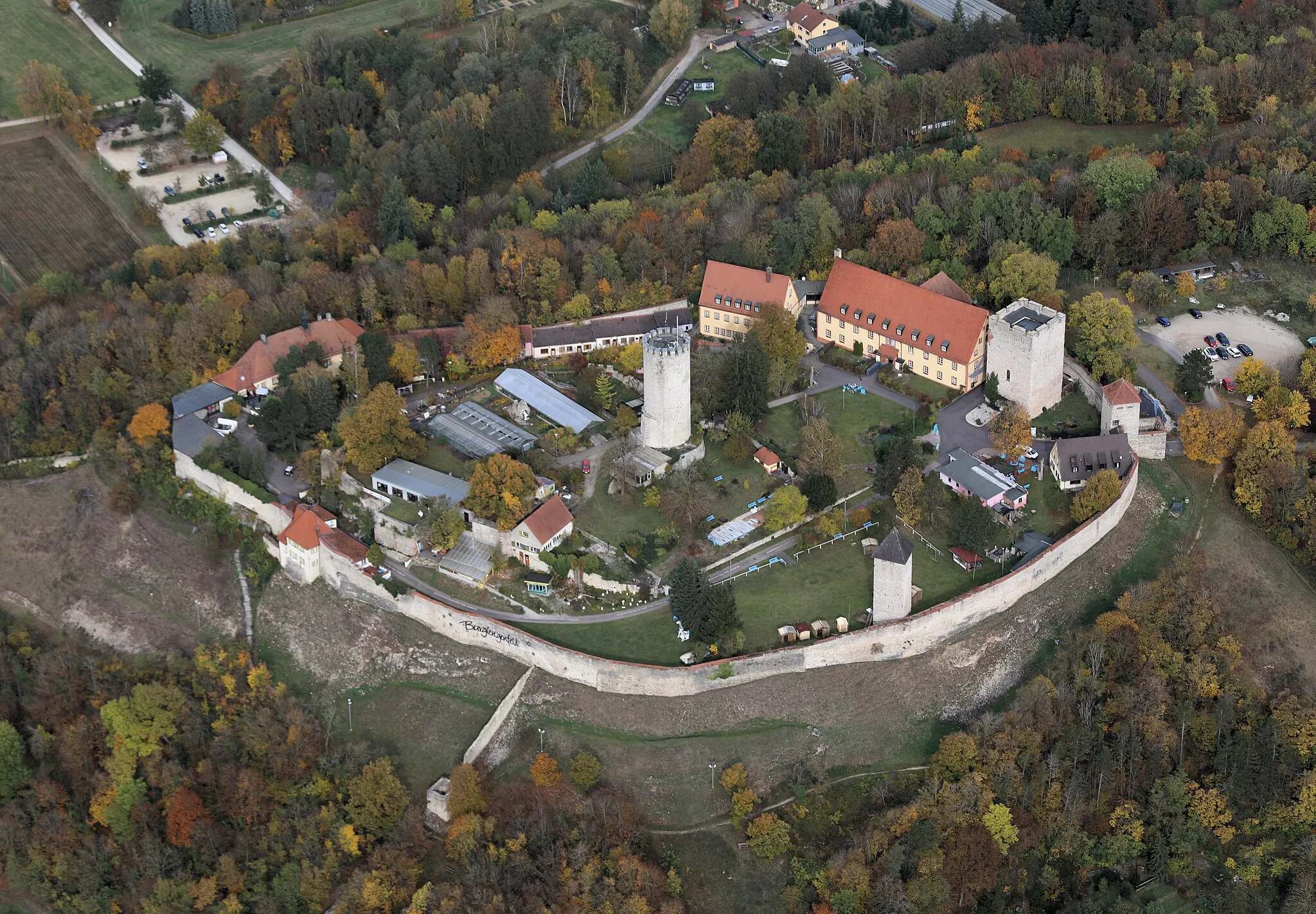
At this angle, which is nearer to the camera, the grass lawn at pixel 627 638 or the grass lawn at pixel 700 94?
the grass lawn at pixel 627 638

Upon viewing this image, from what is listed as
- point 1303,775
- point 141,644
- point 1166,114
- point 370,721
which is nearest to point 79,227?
point 141,644

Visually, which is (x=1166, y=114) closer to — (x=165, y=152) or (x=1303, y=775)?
(x=1303, y=775)

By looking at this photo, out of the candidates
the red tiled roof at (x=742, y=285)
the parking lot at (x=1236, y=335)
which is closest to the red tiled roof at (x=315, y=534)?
the red tiled roof at (x=742, y=285)

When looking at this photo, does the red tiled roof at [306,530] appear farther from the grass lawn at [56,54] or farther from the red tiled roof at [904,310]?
the grass lawn at [56,54]

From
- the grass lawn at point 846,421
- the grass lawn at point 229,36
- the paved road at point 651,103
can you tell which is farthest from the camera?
the grass lawn at point 229,36

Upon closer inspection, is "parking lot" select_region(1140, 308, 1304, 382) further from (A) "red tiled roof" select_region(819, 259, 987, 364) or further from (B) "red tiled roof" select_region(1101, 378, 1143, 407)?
(A) "red tiled roof" select_region(819, 259, 987, 364)

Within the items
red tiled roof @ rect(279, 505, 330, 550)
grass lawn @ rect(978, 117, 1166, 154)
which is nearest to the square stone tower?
grass lawn @ rect(978, 117, 1166, 154)

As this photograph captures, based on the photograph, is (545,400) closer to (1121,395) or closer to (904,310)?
(904,310)
